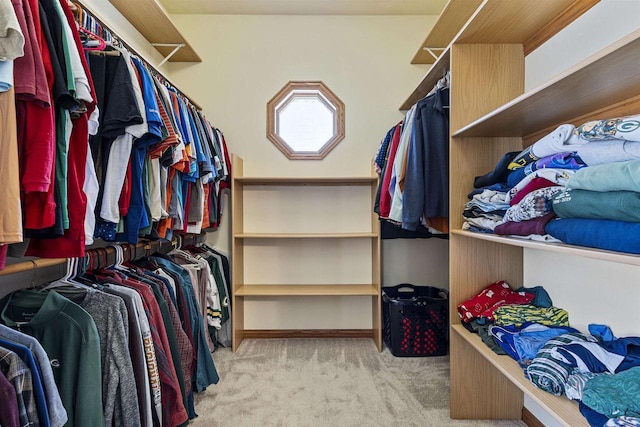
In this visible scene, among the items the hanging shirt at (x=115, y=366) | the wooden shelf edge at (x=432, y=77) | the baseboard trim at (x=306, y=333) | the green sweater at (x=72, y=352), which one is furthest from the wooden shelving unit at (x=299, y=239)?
the green sweater at (x=72, y=352)

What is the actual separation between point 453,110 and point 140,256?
5.83ft

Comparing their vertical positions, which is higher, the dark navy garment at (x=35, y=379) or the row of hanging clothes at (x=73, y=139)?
the row of hanging clothes at (x=73, y=139)

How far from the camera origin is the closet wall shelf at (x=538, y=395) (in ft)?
3.22

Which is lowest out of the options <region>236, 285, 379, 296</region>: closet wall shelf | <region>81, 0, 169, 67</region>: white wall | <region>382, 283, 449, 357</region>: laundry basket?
<region>382, 283, 449, 357</region>: laundry basket

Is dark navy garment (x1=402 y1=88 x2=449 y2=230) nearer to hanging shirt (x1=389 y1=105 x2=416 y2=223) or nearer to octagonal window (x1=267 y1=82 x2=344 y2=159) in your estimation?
hanging shirt (x1=389 y1=105 x2=416 y2=223)

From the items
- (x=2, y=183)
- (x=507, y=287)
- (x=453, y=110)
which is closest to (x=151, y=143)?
(x=2, y=183)

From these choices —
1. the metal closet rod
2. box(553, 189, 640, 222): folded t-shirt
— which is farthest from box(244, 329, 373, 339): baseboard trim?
box(553, 189, 640, 222): folded t-shirt

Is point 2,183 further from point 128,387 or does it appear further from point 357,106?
point 357,106

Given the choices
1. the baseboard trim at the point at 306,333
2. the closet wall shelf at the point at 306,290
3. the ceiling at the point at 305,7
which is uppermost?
the ceiling at the point at 305,7

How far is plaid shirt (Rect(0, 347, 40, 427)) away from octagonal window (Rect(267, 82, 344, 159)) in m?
2.29

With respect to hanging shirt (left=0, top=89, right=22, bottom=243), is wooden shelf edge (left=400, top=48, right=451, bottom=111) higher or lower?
higher

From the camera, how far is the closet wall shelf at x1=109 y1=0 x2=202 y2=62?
2.20 meters

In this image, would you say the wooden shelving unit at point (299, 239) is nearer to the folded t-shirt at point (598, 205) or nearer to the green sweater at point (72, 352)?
the green sweater at point (72, 352)

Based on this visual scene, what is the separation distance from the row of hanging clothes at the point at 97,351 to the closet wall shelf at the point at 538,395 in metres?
1.26
